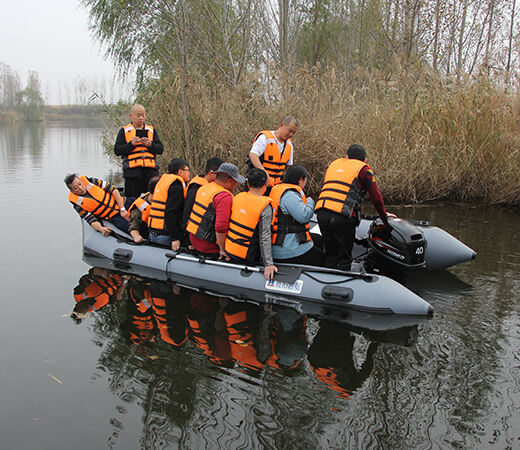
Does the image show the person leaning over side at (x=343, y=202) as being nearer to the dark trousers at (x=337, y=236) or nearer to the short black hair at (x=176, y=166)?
the dark trousers at (x=337, y=236)

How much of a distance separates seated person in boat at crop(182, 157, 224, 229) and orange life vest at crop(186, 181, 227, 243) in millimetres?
131

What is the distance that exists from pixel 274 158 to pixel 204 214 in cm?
139

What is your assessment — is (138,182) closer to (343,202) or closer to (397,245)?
(343,202)

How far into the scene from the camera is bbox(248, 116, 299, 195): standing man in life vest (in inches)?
216

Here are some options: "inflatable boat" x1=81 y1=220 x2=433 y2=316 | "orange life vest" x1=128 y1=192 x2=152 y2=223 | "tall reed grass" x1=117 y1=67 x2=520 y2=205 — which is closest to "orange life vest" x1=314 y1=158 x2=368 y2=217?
"inflatable boat" x1=81 y1=220 x2=433 y2=316

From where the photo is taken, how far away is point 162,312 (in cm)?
433

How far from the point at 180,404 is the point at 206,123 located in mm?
6187

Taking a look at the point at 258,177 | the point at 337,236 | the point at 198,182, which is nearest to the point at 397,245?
the point at 337,236

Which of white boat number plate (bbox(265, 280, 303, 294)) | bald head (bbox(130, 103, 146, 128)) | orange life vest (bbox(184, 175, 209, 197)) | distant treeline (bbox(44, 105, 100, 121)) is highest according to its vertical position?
distant treeline (bbox(44, 105, 100, 121))

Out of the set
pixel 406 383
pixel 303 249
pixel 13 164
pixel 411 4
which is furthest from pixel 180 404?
pixel 13 164

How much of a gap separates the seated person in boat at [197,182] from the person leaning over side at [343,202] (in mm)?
1088

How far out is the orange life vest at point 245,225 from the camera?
4.25m

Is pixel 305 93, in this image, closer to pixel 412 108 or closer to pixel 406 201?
pixel 412 108

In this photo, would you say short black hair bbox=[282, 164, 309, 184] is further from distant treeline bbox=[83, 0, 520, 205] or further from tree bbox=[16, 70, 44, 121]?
tree bbox=[16, 70, 44, 121]
